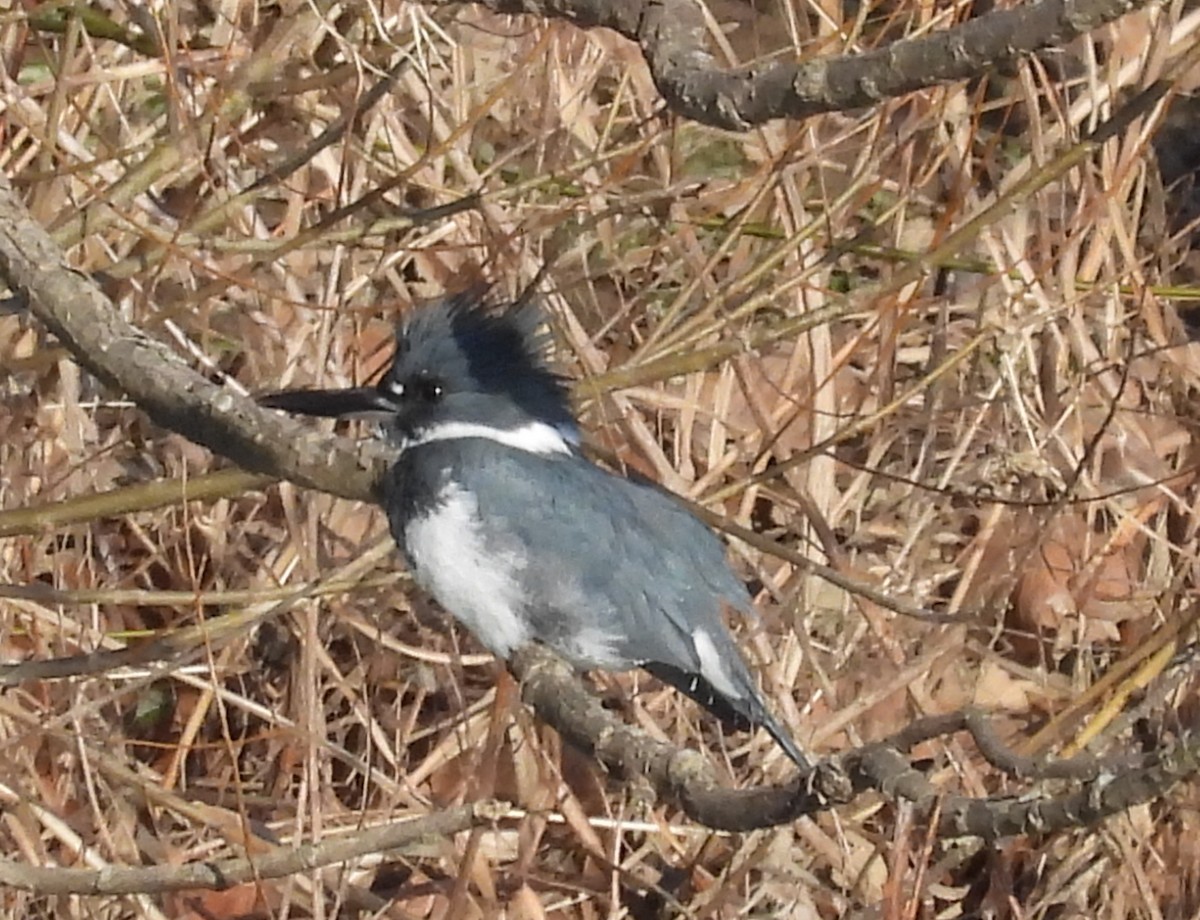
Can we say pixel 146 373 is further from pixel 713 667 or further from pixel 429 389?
pixel 713 667

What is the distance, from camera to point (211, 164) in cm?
203

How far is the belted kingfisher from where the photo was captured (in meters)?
1.56

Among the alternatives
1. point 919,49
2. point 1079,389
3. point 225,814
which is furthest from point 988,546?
point 919,49

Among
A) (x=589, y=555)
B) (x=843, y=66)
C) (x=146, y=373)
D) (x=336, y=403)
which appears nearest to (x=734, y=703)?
(x=589, y=555)

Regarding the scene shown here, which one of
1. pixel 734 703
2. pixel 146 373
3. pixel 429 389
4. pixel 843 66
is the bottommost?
pixel 734 703

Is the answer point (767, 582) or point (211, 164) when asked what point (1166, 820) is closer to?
point (767, 582)

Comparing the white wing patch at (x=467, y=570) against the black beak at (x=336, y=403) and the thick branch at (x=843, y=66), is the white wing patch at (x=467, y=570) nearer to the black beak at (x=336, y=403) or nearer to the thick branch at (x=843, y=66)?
the black beak at (x=336, y=403)

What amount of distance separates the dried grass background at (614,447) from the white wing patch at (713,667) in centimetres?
34

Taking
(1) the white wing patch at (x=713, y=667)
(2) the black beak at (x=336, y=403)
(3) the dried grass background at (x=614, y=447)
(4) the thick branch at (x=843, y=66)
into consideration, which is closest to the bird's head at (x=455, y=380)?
(2) the black beak at (x=336, y=403)

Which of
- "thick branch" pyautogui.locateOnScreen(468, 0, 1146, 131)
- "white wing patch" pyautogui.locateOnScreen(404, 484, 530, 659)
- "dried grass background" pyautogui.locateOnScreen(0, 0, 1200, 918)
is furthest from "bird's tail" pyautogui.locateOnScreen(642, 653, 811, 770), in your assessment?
"thick branch" pyautogui.locateOnScreen(468, 0, 1146, 131)

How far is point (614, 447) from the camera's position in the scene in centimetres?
228

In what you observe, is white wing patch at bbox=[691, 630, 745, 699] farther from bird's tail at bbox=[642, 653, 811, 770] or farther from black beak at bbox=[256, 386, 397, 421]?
black beak at bbox=[256, 386, 397, 421]

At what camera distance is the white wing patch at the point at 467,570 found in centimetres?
153

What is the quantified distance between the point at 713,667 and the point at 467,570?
28 centimetres
